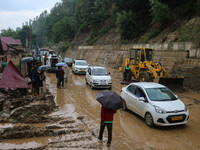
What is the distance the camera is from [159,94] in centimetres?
845

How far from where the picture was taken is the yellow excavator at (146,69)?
14180mm

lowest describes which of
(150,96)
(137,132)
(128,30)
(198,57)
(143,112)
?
(137,132)

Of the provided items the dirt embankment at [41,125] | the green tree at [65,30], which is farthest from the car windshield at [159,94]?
the green tree at [65,30]

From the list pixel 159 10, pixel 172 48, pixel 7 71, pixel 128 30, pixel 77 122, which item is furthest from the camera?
pixel 128 30

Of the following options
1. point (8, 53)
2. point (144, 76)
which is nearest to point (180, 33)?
point (144, 76)

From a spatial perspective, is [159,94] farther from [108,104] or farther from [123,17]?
[123,17]

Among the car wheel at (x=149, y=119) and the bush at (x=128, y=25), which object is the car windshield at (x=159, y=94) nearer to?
the car wheel at (x=149, y=119)

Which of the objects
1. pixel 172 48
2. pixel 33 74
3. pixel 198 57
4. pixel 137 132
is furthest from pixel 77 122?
pixel 172 48

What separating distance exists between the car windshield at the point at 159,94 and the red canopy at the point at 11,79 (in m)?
A: 7.54

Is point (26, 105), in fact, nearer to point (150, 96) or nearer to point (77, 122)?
point (77, 122)

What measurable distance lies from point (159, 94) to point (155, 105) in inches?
38.3

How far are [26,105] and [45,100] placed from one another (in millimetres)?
1440

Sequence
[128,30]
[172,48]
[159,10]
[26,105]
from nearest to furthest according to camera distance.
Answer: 1. [26,105]
2. [172,48]
3. [159,10]
4. [128,30]

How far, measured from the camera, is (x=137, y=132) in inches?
286
